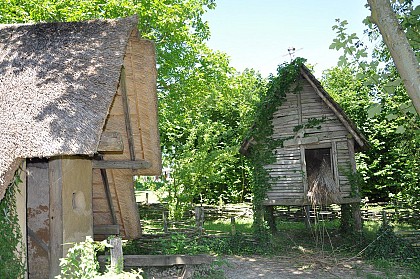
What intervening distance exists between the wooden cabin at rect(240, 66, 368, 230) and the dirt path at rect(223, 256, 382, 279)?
1779mm

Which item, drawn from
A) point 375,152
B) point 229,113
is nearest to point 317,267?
point 375,152

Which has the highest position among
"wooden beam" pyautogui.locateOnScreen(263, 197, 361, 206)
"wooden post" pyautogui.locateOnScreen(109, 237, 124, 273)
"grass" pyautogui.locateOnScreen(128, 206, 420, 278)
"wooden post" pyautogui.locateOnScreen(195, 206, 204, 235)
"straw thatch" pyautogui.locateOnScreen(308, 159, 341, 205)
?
"straw thatch" pyautogui.locateOnScreen(308, 159, 341, 205)

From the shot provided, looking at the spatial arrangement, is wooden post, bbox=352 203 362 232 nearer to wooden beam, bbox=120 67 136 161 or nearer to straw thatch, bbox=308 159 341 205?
straw thatch, bbox=308 159 341 205

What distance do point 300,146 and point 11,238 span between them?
8516 mm

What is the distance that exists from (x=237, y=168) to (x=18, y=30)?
15.9 metres

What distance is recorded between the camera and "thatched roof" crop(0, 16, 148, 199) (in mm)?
4887

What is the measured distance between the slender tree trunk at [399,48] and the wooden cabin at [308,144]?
327 inches

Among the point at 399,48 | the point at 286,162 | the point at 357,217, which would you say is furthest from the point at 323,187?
the point at 399,48

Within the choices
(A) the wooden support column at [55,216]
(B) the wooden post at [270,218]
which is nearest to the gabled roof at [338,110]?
(B) the wooden post at [270,218]

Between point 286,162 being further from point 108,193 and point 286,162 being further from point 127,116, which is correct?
point 127,116

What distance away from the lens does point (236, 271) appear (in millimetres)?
9742

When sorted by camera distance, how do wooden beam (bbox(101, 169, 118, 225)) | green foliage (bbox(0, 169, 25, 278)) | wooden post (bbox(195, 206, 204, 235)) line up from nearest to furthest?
green foliage (bbox(0, 169, 25, 278)), wooden beam (bbox(101, 169, 118, 225)), wooden post (bbox(195, 206, 204, 235))

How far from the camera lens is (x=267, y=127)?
12.4 m

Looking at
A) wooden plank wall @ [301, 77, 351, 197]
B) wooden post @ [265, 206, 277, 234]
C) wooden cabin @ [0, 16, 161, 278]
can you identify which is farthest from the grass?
wooden cabin @ [0, 16, 161, 278]
